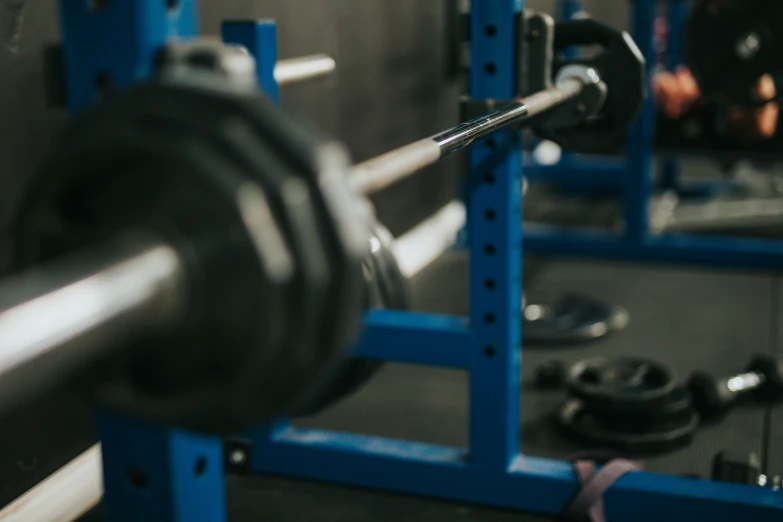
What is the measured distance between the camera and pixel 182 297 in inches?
18.3

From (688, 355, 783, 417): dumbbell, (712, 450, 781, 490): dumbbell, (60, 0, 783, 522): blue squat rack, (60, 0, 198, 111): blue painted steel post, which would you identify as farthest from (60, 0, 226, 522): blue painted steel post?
(688, 355, 783, 417): dumbbell

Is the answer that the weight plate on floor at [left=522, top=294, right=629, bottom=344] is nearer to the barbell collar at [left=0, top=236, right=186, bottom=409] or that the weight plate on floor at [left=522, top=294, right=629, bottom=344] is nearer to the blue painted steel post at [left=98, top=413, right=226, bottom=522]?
the blue painted steel post at [left=98, top=413, right=226, bottom=522]

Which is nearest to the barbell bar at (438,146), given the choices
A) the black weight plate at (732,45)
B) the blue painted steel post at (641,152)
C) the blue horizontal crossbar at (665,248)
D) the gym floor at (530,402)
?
the gym floor at (530,402)

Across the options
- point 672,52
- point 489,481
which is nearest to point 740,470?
point 489,481

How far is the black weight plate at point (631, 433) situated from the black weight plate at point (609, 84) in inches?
25.4

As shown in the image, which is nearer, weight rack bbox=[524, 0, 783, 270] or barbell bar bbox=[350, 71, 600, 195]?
barbell bar bbox=[350, 71, 600, 195]

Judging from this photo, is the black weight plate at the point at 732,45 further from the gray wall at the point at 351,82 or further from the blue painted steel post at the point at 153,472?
the blue painted steel post at the point at 153,472

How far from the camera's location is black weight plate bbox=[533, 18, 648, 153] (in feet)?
5.21

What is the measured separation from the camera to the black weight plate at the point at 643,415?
1.96 meters

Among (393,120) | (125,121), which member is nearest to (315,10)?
(393,120)

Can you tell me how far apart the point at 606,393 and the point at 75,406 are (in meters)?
1.05

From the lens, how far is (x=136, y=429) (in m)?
0.71

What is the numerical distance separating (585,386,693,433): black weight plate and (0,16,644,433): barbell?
5.26 ft

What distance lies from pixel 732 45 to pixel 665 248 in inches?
38.4
